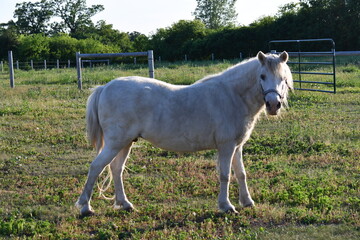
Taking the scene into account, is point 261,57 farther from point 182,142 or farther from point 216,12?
point 216,12

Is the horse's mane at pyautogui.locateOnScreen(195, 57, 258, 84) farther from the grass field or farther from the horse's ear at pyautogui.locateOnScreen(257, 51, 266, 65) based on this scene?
the grass field

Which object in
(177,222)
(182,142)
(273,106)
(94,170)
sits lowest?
(177,222)

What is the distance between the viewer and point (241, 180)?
5.92 m

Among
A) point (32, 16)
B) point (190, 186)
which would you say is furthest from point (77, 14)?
point (190, 186)

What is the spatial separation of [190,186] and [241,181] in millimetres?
984

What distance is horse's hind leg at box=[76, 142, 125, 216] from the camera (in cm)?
550

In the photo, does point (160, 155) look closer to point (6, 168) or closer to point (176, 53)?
point (6, 168)

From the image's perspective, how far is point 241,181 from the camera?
233 inches

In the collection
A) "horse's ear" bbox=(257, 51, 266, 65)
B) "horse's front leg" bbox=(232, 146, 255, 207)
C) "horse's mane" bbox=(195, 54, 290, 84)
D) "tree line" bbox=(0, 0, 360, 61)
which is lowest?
"horse's front leg" bbox=(232, 146, 255, 207)

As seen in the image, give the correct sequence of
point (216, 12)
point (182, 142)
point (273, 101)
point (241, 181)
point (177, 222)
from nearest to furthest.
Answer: point (273, 101), point (177, 222), point (182, 142), point (241, 181), point (216, 12)

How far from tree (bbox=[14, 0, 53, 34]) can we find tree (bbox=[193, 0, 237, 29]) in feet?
83.1

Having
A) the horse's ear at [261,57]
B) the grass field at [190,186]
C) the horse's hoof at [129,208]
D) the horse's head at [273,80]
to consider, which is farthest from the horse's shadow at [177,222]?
the horse's ear at [261,57]

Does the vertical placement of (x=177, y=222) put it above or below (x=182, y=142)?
below

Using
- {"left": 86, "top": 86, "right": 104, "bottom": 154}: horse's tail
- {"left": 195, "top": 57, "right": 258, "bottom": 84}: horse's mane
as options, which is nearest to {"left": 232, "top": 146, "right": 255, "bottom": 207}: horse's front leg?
{"left": 195, "top": 57, "right": 258, "bottom": 84}: horse's mane
